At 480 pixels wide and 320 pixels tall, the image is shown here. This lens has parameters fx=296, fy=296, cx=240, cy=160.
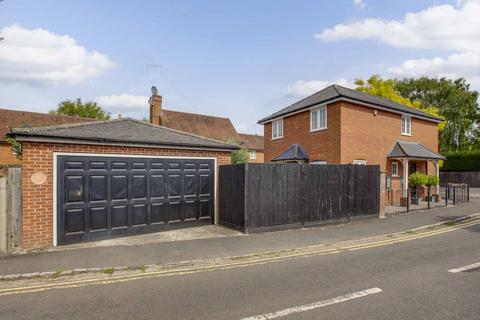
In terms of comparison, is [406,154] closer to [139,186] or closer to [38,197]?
[139,186]

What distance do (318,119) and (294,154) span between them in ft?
8.40

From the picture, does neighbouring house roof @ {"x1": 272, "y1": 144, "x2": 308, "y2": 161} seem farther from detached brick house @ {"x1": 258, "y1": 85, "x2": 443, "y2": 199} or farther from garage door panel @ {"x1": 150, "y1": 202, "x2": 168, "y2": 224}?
garage door panel @ {"x1": 150, "y1": 202, "x2": 168, "y2": 224}

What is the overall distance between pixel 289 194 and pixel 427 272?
480cm

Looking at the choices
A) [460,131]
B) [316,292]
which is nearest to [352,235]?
[316,292]

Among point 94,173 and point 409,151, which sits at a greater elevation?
point 409,151

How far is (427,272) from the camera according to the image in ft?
18.7

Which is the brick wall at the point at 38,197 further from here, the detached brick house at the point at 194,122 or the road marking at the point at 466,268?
the detached brick house at the point at 194,122

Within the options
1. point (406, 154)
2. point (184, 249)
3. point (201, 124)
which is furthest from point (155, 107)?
point (184, 249)

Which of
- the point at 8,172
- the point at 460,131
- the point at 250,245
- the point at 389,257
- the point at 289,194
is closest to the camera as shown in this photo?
the point at 389,257

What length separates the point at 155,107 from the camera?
1129 inches

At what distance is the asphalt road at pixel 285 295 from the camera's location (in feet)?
13.3

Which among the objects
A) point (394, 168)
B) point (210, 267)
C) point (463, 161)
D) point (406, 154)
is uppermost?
point (406, 154)

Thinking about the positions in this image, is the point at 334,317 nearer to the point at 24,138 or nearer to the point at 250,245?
the point at 250,245

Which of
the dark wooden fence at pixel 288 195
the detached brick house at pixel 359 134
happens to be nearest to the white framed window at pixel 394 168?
the detached brick house at pixel 359 134
